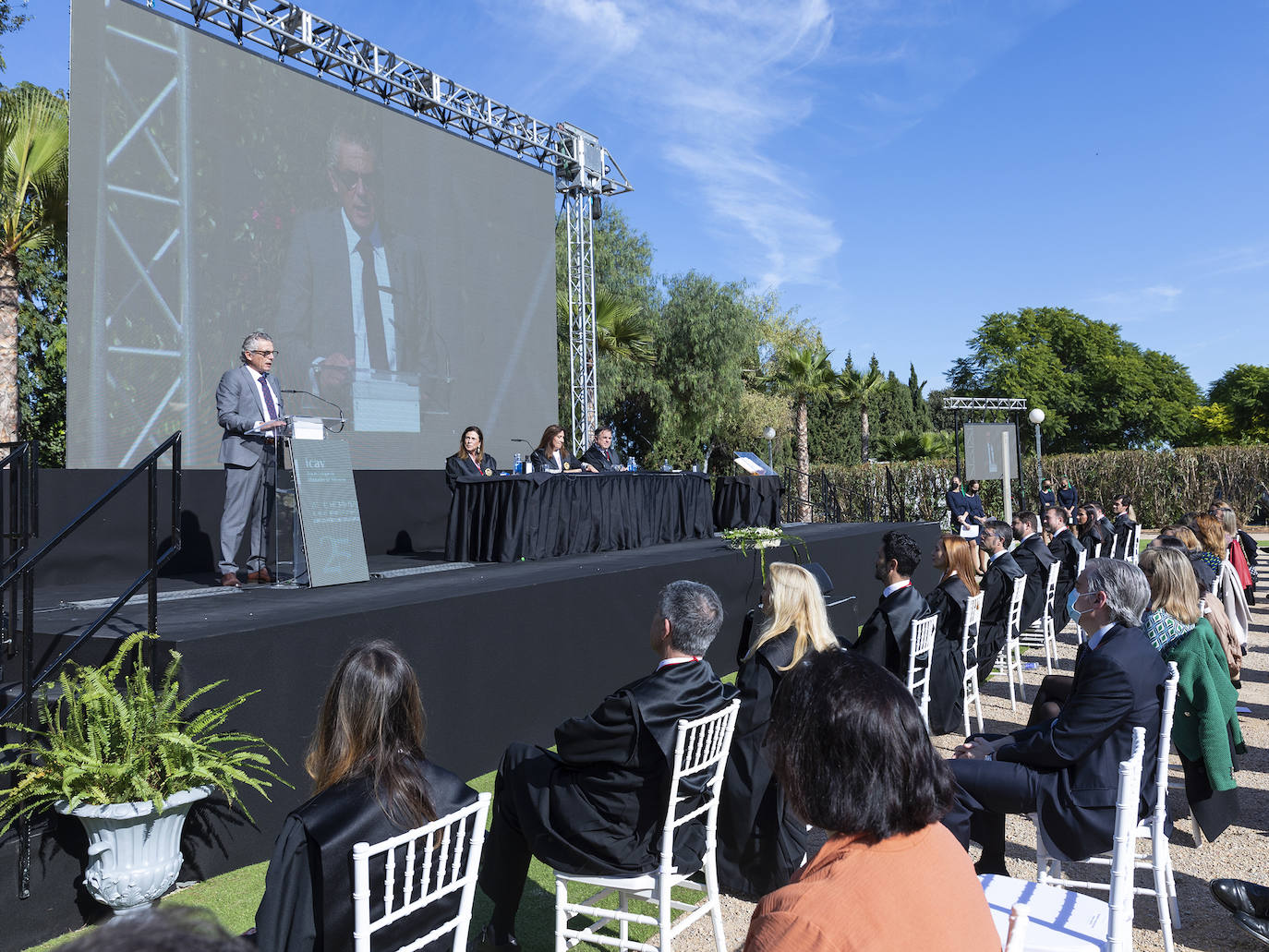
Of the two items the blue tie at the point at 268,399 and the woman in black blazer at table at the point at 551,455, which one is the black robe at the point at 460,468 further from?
the blue tie at the point at 268,399

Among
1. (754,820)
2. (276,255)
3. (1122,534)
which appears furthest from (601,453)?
(754,820)

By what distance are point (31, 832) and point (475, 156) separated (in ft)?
30.9

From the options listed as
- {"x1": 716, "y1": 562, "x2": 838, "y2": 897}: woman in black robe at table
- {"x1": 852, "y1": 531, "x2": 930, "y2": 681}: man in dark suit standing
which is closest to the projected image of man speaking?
{"x1": 852, "y1": 531, "x2": 930, "y2": 681}: man in dark suit standing

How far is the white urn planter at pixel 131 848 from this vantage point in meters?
2.73

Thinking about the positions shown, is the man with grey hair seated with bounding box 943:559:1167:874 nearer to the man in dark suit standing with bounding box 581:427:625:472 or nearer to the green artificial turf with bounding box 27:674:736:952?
the green artificial turf with bounding box 27:674:736:952

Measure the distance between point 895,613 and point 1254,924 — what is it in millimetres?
1926

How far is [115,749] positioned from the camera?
283 centimetres

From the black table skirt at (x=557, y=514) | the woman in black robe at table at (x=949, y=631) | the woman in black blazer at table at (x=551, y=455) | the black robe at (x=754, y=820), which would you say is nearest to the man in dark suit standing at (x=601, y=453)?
the black table skirt at (x=557, y=514)

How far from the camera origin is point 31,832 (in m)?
2.79

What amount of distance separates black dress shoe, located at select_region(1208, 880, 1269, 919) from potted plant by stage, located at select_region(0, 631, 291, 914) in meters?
3.25

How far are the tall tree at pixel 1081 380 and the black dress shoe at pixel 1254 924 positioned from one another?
132 ft

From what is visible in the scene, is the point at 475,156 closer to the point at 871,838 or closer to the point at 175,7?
the point at 175,7

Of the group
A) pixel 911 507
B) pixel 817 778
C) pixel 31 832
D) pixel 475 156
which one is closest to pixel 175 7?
pixel 475 156

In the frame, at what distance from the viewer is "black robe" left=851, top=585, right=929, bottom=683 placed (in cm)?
443
